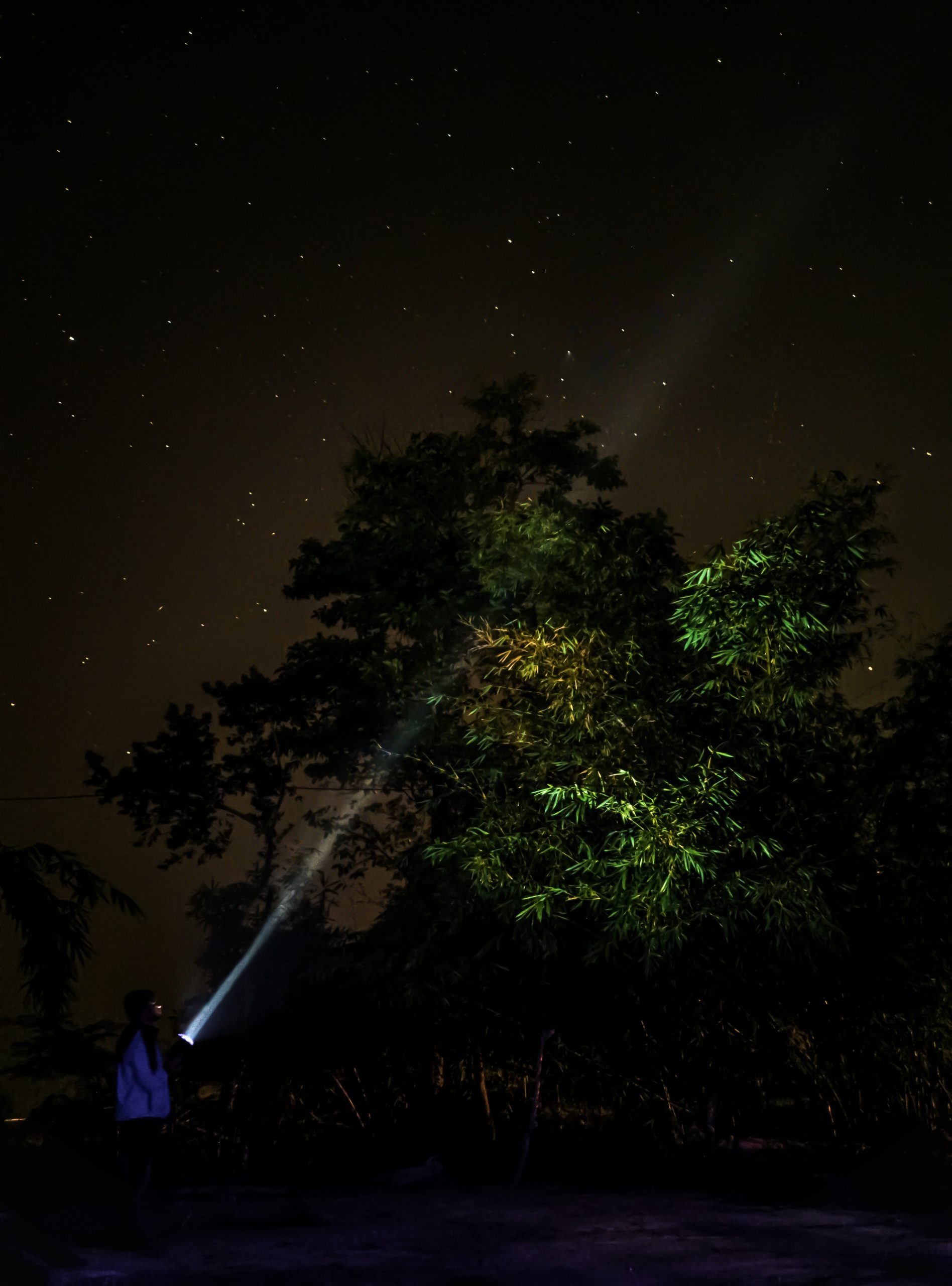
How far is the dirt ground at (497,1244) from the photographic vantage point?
19.2 feet

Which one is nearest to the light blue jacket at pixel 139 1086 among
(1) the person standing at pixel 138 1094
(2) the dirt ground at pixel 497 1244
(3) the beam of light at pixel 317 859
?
(1) the person standing at pixel 138 1094

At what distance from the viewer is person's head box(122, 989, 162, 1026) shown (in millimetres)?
6379

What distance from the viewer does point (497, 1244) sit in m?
6.99

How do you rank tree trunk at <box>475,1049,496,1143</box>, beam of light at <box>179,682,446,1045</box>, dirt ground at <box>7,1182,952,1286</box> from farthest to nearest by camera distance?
beam of light at <box>179,682,446,1045</box>
tree trunk at <box>475,1049,496,1143</box>
dirt ground at <box>7,1182,952,1286</box>

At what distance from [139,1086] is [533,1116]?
4506 millimetres

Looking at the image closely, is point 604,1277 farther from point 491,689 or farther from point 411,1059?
point 411,1059

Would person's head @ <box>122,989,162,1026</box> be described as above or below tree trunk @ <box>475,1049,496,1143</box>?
above

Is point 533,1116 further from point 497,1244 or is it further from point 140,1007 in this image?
point 140,1007

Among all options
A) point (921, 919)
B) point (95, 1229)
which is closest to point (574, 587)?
point (921, 919)

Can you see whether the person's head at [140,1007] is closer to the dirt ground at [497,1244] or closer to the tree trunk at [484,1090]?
the dirt ground at [497,1244]

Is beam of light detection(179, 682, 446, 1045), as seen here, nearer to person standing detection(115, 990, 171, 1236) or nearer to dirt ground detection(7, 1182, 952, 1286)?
dirt ground detection(7, 1182, 952, 1286)

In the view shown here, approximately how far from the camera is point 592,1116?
1107cm

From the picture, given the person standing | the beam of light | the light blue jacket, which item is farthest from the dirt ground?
the beam of light

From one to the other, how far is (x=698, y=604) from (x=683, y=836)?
1.67 metres
